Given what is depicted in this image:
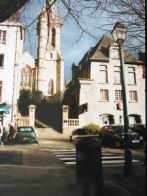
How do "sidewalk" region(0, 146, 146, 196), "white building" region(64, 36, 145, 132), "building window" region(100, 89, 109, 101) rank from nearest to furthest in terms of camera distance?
"sidewalk" region(0, 146, 146, 196)
"white building" region(64, 36, 145, 132)
"building window" region(100, 89, 109, 101)

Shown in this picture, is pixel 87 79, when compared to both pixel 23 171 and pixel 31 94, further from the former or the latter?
pixel 23 171

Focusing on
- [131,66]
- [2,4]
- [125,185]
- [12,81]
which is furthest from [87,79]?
[2,4]

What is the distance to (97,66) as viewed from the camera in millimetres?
45906

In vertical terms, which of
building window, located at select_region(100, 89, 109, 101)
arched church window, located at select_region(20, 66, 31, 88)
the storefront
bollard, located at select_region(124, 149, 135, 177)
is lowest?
bollard, located at select_region(124, 149, 135, 177)

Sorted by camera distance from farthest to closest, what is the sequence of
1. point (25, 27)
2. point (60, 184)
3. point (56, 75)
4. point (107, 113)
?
point (56, 75)
point (107, 113)
point (60, 184)
point (25, 27)

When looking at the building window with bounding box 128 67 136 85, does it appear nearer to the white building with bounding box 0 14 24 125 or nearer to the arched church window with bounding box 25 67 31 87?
the white building with bounding box 0 14 24 125

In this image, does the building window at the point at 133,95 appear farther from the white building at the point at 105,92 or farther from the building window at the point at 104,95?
the building window at the point at 104,95

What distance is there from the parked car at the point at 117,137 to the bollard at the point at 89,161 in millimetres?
15261

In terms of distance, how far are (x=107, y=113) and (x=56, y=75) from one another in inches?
871

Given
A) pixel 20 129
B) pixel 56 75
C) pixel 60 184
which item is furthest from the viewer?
pixel 56 75

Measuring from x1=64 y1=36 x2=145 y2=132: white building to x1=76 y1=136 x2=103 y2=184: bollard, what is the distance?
112ft

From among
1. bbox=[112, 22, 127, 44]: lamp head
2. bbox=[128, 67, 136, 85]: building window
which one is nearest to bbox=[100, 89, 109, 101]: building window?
bbox=[128, 67, 136, 85]: building window

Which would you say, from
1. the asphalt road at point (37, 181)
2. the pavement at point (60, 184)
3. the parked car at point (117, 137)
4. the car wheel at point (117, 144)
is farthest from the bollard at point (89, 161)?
the car wheel at point (117, 144)

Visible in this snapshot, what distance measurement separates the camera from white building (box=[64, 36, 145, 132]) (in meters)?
43.8
